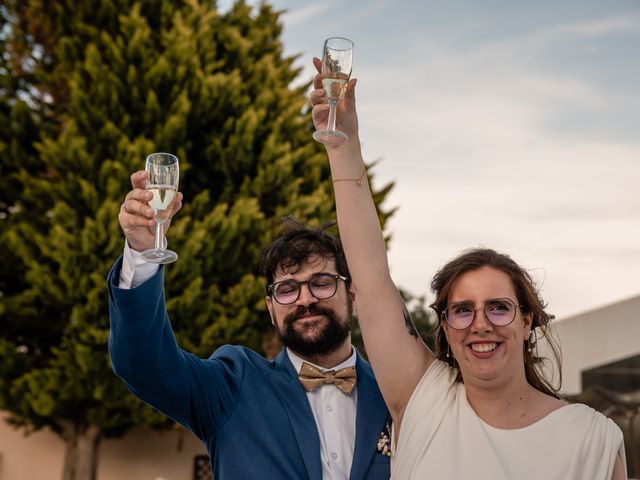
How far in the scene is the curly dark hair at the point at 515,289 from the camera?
265 cm

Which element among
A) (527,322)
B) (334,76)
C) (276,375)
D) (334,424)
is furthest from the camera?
(276,375)

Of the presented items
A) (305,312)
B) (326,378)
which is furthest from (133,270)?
(326,378)

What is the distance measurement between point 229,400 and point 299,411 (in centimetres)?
27

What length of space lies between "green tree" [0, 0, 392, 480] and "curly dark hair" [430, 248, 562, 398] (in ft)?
25.7

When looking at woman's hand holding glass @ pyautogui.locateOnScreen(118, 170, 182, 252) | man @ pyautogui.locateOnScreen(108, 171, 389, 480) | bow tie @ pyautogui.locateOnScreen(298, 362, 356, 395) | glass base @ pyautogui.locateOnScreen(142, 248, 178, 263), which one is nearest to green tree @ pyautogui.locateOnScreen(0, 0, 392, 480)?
man @ pyautogui.locateOnScreen(108, 171, 389, 480)

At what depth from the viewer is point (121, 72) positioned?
1102 centimetres

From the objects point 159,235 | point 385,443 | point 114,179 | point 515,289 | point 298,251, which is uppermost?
point 114,179

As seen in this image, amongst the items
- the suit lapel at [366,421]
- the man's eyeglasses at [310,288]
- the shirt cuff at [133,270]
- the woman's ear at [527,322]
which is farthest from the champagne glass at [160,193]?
the woman's ear at [527,322]

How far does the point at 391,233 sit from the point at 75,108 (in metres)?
5.40

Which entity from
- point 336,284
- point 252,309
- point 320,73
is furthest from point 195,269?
point 320,73

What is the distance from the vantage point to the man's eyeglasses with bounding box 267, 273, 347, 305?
316 cm

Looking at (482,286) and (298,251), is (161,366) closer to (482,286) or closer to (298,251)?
(298,251)

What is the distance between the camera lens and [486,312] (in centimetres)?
254

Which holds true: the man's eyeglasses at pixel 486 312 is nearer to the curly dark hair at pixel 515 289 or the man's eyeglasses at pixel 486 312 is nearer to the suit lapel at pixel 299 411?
the curly dark hair at pixel 515 289
